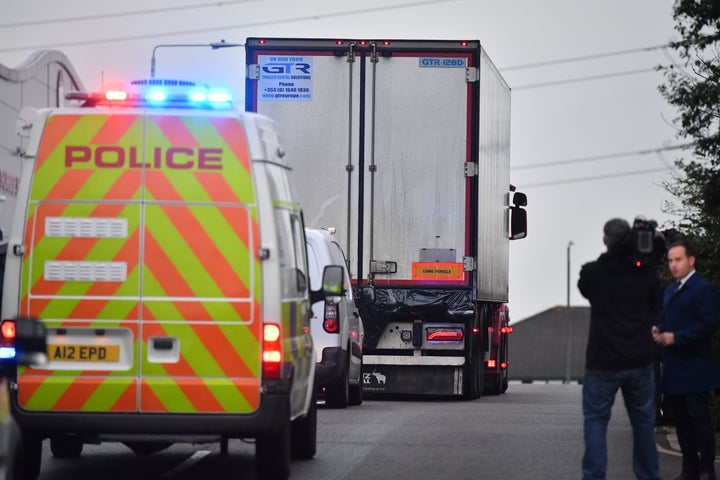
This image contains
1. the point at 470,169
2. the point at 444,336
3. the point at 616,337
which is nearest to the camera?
the point at 616,337

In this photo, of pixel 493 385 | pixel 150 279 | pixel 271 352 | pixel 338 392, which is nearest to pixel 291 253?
pixel 271 352

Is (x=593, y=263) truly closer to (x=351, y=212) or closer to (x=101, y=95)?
(x=101, y=95)

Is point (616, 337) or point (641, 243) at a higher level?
point (641, 243)

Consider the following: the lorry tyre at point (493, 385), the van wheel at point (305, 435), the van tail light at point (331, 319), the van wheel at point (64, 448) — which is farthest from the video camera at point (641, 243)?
the lorry tyre at point (493, 385)

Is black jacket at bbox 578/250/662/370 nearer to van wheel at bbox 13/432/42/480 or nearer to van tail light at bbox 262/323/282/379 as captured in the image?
van tail light at bbox 262/323/282/379

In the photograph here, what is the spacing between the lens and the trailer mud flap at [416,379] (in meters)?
22.4

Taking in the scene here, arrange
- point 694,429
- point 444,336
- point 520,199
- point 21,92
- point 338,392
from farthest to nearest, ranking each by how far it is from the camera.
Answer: point 21,92 → point 520,199 → point 444,336 → point 338,392 → point 694,429

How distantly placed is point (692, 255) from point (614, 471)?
2219 mm

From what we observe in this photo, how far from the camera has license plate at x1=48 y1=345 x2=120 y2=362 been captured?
1086cm

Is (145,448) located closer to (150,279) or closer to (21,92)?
(150,279)

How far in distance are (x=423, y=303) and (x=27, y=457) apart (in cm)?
1135

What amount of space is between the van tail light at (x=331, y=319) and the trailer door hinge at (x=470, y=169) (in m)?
3.55

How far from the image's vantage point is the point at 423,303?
22141 mm

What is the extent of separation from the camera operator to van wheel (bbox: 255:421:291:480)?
207 cm
